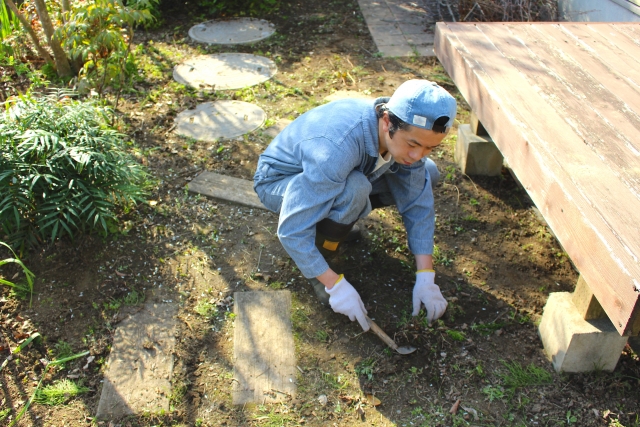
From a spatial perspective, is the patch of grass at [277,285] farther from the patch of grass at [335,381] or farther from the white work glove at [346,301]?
the patch of grass at [335,381]

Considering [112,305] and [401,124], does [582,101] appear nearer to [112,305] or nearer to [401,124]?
[401,124]

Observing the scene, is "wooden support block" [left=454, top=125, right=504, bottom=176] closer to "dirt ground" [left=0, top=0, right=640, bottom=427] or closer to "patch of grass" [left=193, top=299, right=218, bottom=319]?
"dirt ground" [left=0, top=0, right=640, bottom=427]

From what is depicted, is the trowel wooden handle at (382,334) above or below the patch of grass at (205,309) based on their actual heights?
above

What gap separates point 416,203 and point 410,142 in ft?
1.92

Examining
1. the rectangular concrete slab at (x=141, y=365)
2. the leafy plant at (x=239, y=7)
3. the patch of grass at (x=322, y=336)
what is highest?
the leafy plant at (x=239, y=7)

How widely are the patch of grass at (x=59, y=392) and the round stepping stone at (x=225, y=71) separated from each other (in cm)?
283

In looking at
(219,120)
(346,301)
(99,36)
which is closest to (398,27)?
(219,120)

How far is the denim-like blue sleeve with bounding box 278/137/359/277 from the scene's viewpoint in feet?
7.15

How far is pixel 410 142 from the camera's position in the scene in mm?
2078

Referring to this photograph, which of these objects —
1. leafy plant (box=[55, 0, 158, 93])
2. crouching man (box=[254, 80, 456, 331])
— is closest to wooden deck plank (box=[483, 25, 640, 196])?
crouching man (box=[254, 80, 456, 331])

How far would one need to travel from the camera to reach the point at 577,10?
201 inches

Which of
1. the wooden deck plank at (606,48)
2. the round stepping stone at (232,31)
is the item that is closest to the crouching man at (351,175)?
the wooden deck plank at (606,48)

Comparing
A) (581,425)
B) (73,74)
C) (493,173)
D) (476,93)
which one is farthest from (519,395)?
(73,74)

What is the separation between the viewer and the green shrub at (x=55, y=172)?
251 centimetres
